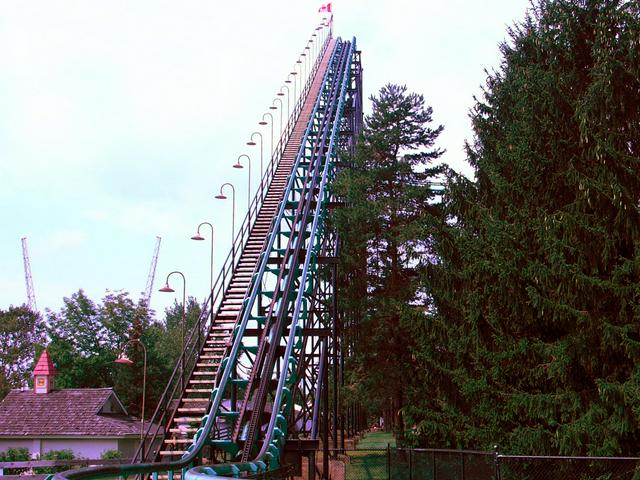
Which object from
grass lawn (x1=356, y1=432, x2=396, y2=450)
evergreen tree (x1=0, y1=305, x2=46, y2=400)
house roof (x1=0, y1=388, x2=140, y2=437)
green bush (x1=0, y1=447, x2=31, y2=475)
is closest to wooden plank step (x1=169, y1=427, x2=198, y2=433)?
grass lawn (x1=356, y1=432, x2=396, y2=450)

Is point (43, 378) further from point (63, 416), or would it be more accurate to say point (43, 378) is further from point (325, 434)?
point (325, 434)

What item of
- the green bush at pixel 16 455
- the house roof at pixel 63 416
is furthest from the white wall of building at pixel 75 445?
the green bush at pixel 16 455

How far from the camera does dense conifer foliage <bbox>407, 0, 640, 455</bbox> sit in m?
17.6

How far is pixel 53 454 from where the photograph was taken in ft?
133

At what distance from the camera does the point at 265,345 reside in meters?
22.2

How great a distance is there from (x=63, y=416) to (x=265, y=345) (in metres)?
29.4

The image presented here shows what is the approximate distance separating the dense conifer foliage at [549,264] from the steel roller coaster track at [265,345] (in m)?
3.89

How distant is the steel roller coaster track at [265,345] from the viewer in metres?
18.8

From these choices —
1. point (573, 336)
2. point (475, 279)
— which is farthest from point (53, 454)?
point (573, 336)

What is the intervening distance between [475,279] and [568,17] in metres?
7.18

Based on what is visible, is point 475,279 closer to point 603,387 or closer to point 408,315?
point 408,315

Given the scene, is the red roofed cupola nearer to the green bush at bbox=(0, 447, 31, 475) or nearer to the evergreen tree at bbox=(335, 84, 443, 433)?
the green bush at bbox=(0, 447, 31, 475)

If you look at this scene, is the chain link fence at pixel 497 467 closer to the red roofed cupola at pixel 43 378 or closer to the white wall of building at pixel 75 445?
the white wall of building at pixel 75 445

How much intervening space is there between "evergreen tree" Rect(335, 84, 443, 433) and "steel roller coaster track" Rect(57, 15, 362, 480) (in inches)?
48.6
